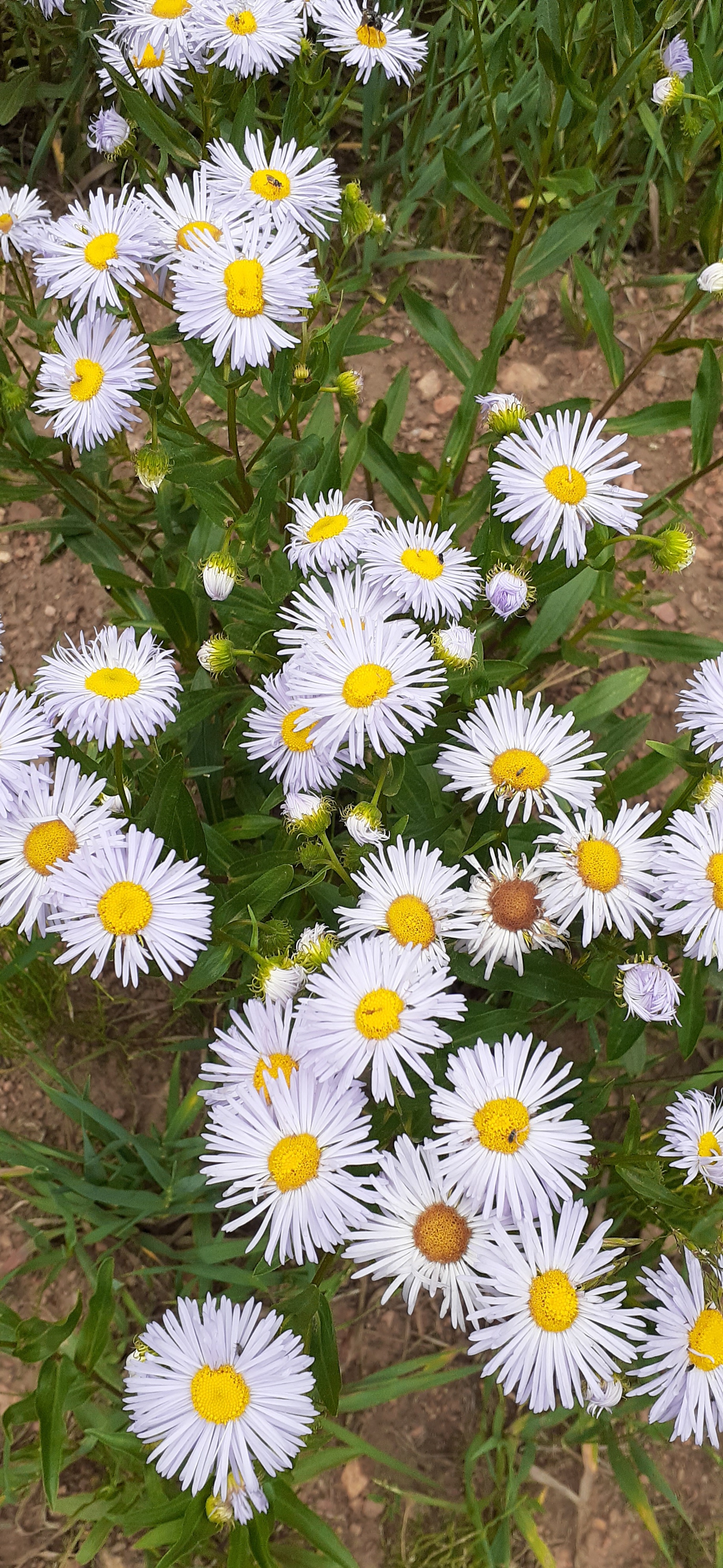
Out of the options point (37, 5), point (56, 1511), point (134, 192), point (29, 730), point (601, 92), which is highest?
point (601, 92)

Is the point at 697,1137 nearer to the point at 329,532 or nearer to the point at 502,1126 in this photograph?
the point at 502,1126

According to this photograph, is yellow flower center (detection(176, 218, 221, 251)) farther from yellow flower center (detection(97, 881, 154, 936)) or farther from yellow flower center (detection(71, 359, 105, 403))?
yellow flower center (detection(97, 881, 154, 936))

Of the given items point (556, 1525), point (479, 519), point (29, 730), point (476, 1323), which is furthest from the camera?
point (479, 519)

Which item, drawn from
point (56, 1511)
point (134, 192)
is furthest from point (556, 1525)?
point (134, 192)

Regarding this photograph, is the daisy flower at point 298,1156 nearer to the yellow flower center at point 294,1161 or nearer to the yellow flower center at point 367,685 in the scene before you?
the yellow flower center at point 294,1161

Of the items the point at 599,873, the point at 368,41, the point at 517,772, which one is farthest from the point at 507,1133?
the point at 368,41

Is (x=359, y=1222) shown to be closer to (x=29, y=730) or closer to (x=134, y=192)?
(x=29, y=730)
